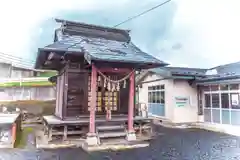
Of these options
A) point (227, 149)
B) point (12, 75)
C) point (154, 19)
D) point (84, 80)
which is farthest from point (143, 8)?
point (12, 75)

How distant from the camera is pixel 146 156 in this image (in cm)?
557

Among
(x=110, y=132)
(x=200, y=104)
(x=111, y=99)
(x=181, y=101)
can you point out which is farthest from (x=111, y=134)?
(x=200, y=104)

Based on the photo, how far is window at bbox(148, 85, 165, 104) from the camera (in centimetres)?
1317

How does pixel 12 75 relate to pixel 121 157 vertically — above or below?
above

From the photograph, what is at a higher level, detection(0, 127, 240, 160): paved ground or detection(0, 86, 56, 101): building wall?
detection(0, 86, 56, 101): building wall

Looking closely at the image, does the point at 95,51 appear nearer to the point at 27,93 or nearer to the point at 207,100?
the point at 207,100

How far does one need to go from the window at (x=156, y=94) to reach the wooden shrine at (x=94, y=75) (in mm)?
4777

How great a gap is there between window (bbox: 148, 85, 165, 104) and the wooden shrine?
15.7 ft

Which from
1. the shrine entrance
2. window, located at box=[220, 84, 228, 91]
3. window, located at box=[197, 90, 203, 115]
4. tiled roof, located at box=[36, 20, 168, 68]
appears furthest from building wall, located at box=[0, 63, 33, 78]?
window, located at box=[220, 84, 228, 91]

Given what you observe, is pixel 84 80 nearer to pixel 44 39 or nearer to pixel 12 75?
pixel 44 39

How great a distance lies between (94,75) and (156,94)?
7904 mm

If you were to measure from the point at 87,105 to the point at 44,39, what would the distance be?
6657 mm

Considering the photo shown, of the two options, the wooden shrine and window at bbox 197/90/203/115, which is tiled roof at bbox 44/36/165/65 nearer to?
the wooden shrine

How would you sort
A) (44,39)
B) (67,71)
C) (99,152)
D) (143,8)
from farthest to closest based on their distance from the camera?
1. (44,39)
2. (67,71)
3. (143,8)
4. (99,152)
